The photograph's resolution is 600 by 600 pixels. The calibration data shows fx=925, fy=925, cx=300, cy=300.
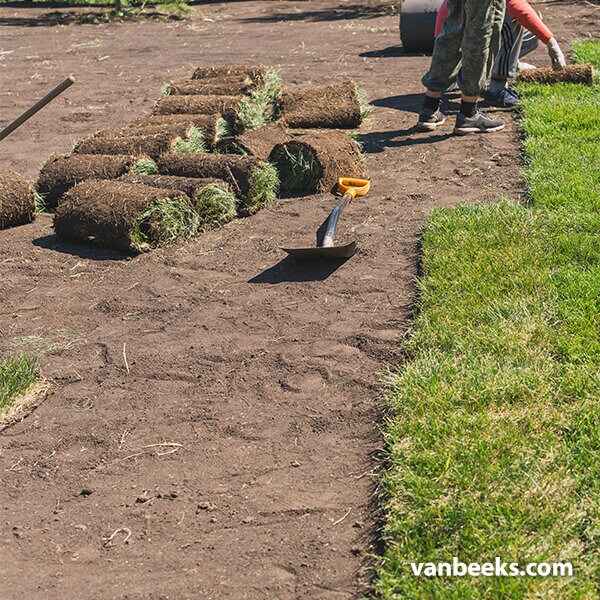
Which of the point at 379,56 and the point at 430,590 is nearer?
the point at 430,590

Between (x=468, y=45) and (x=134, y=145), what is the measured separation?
9.81 feet

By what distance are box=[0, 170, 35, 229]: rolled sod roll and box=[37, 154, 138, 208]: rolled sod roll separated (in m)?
0.23

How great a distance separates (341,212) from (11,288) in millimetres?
2330

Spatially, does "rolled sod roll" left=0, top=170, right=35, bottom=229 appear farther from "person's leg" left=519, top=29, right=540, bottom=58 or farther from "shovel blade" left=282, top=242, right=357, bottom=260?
"person's leg" left=519, top=29, right=540, bottom=58

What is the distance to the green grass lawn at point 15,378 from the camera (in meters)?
4.52

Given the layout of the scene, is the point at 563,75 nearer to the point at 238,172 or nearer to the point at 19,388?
the point at 238,172

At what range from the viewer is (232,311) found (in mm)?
5348

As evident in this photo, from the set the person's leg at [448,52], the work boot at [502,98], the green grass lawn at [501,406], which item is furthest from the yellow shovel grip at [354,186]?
the work boot at [502,98]

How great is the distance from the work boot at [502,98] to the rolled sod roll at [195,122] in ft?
9.40

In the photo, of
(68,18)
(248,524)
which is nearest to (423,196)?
(248,524)

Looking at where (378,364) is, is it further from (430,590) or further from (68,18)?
(68,18)

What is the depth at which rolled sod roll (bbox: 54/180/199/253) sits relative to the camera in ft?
20.6

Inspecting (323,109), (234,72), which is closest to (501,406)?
(323,109)

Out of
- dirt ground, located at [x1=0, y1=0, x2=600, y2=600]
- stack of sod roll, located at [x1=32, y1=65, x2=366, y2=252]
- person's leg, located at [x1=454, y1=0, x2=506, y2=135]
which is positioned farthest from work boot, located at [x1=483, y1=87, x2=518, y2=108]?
stack of sod roll, located at [x1=32, y1=65, x2=366, y2=252]
